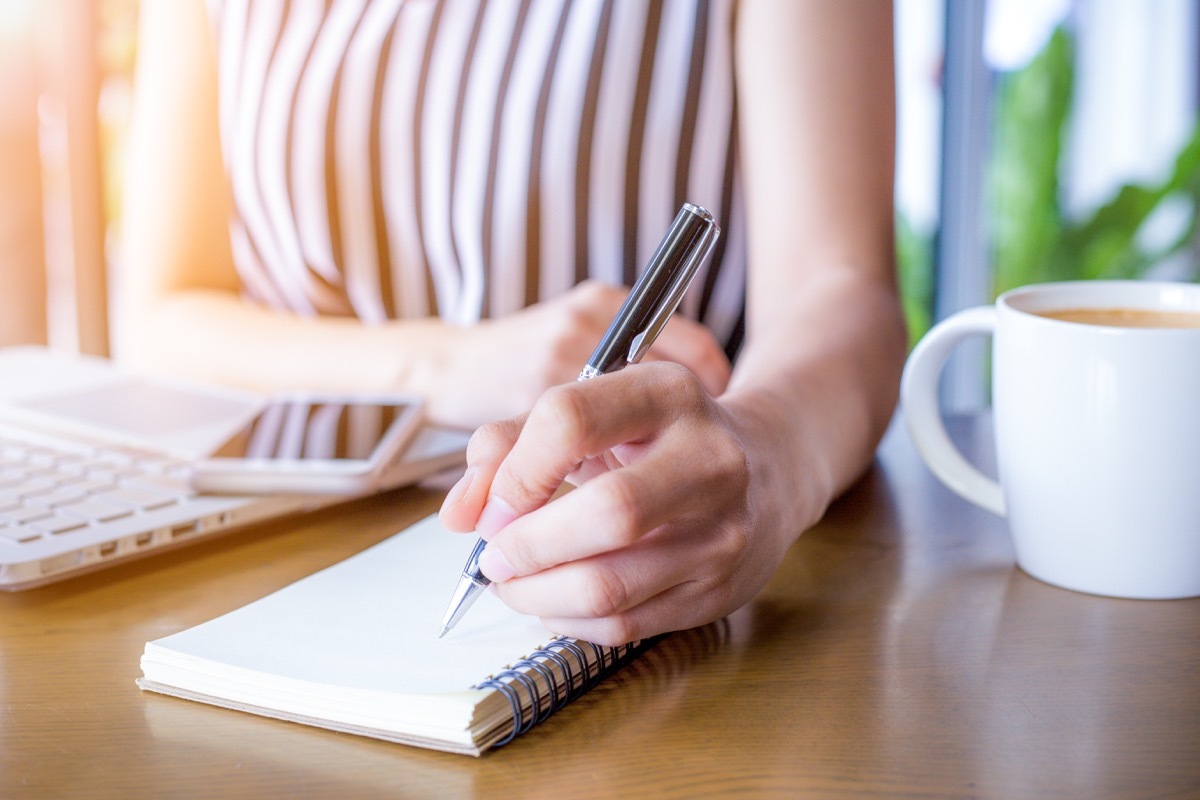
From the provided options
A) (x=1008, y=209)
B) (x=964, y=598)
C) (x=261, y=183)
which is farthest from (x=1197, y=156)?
(x=964, y=598)

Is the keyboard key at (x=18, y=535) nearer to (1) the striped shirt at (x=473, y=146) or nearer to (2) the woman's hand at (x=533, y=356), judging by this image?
(2) the woman's hand at (x=533, y=356)

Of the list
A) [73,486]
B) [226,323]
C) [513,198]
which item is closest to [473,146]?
[513,198]

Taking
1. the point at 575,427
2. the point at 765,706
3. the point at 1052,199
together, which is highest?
the point at 1052,199

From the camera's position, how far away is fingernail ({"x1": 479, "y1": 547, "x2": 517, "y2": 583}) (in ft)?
1.40

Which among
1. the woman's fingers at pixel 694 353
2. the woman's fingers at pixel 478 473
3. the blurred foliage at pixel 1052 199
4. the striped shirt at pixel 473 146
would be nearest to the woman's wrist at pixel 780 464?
the woman's fingers at pixel 478 473

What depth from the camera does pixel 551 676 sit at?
42cm

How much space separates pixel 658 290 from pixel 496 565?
0.50ft

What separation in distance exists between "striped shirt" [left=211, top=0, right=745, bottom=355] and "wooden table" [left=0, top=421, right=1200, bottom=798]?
53 cm

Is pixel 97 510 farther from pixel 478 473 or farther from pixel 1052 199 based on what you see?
pixel 1052 199

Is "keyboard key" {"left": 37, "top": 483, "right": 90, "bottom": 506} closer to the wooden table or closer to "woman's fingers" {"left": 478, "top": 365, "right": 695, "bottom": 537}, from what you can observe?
the wooden table

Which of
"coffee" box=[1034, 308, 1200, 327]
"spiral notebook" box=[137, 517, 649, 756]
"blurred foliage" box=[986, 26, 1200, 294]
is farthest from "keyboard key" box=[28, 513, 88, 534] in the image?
"blurred foliage" box=[986, 26, 1200, 294]

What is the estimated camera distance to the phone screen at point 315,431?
2.24 feet

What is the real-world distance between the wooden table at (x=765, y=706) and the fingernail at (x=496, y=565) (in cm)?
6

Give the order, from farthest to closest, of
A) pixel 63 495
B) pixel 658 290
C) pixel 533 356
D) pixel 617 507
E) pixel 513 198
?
1. pixel 513 198
2. pixel 533 356
3. pixel 63 495
4. pixel 658 290
5. pixel 617 507
